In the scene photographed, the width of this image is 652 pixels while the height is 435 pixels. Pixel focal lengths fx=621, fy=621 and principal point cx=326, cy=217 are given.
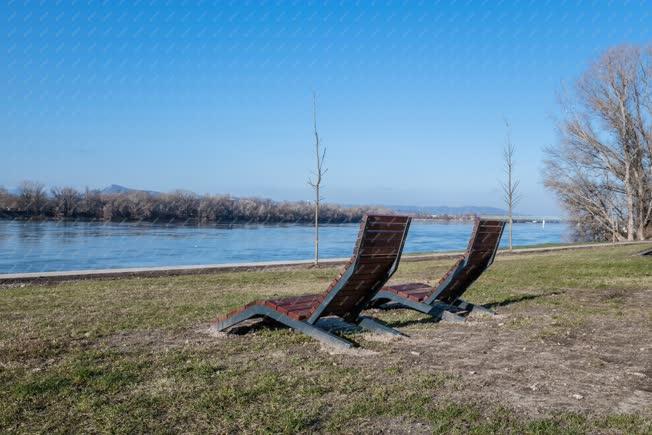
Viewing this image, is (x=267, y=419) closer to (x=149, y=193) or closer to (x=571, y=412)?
(x=571, y=412)

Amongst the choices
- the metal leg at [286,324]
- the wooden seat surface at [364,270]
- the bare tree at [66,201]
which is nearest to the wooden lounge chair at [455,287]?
the wooden seat surface at [364,270]

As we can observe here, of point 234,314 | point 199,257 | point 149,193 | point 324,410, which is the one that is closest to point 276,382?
point 324,410

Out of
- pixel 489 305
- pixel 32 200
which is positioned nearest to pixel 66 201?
pixel 32 200

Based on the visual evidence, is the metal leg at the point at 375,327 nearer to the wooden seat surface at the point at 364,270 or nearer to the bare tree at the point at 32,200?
the wooden seat surface at the point at 364,270

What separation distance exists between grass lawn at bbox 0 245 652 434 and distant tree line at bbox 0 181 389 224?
44.7m

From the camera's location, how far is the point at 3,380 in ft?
14.9

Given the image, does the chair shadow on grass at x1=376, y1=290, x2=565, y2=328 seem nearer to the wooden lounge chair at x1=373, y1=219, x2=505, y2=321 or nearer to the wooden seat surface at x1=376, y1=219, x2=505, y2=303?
the wooden lounge chair at x1=373, y1=219, x2=505, y2=321

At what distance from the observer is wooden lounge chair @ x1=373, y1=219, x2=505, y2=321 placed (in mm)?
7258

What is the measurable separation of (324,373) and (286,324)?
4.25ft

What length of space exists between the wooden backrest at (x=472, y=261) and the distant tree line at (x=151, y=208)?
143 feet

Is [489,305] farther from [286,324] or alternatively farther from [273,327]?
[286,324]

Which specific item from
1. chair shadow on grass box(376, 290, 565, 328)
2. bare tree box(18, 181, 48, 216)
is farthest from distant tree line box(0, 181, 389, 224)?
chair shadow on grass box(376, 290, 565, 328)

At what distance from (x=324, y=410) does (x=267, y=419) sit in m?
0.38

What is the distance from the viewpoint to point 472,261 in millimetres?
7445
